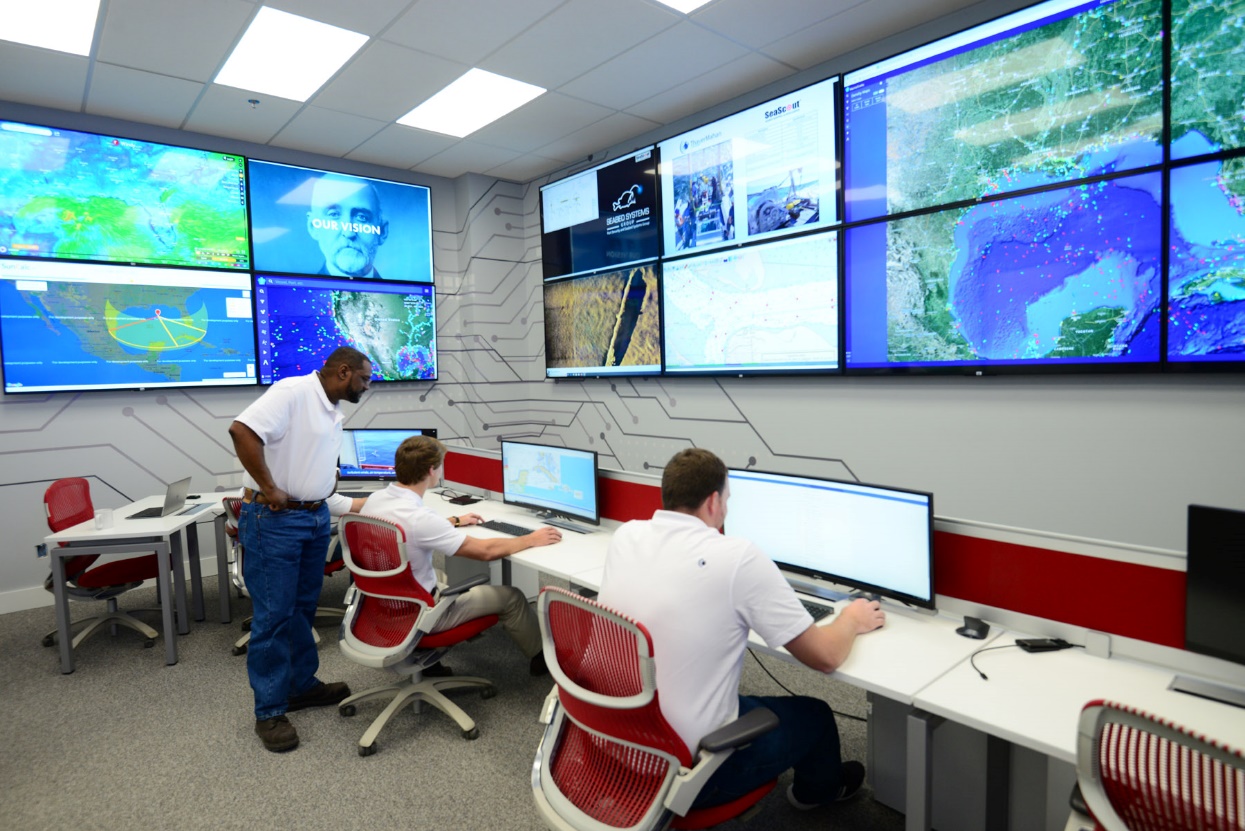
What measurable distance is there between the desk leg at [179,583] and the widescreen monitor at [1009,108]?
390 centimetres

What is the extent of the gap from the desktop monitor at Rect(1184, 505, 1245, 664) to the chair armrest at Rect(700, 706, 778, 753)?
0.93 m

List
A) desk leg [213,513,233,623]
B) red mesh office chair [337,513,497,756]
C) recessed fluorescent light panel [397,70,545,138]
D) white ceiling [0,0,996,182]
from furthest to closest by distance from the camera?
recessed fluorescent light panel [397,70,545,138] < desk leg [213,513,233,623] < white ceiling [0,0,996,182] < red mesh office chair [337,513,497,756]

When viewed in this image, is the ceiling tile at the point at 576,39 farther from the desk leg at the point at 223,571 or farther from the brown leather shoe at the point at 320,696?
the brown leather shoe at the point at 320,696

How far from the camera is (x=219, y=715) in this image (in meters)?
2.71

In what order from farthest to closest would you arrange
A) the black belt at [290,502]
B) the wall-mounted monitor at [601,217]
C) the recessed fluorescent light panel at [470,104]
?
the wall-mounted monitor at [601,217], the recessed fluorescent light panel at [470,104], the black belt at [290,502]

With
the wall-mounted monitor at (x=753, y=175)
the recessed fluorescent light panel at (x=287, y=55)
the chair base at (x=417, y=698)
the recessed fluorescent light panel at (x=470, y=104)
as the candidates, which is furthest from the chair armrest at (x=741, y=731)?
the recessed fluorescent light panel at (x=470, y=104)

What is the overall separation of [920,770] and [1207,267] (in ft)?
7.33

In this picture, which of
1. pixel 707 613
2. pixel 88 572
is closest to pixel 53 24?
pixel 88 572

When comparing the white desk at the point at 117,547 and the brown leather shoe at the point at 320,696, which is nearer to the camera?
the brown leather shoe at the point at 320,696

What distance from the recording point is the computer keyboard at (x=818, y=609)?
1.93 m

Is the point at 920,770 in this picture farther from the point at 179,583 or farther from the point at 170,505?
the point at 170,505

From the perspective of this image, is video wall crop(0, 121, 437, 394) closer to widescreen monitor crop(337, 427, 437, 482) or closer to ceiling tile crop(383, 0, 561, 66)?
widescreen monitor crop(337, 427, 437, 482)

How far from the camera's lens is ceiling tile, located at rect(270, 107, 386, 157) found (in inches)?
167

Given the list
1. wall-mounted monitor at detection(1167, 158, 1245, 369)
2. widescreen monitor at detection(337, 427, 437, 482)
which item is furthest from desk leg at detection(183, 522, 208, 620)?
wall-mounted monitor at detection(1167, 158, 1245, 369)
